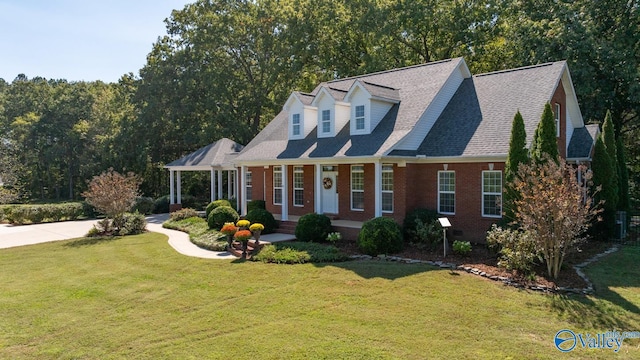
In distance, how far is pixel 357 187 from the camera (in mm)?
18234

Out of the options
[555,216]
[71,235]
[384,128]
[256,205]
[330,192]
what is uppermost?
[384,128]

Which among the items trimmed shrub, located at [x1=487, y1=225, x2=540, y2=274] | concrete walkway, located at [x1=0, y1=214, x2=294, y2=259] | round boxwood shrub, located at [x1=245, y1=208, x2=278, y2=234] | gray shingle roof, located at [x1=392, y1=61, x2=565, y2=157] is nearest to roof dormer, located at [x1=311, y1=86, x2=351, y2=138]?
gray shingle roof, located at [x1=392, y1=61, x2=565, y2=157]

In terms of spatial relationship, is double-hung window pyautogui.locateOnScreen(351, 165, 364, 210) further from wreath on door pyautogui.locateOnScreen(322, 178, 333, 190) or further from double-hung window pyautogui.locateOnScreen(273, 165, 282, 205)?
double-hung window pyautogui.locateOnScreen(273, 165, 282, 205)

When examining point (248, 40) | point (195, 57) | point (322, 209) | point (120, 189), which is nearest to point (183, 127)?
point (195, 57)

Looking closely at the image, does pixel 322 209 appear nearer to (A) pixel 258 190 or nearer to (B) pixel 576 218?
(A) pixel 258 190

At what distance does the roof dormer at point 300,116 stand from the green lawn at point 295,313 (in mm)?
9258

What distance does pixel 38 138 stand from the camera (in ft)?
148

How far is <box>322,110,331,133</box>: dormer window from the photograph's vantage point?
19406 millimetres

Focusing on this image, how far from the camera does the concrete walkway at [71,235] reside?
1567 cm

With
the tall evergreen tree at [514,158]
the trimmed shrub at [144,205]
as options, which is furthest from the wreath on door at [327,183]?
the trimmed shrub at [144,205]

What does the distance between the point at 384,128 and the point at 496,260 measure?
7.32 metres

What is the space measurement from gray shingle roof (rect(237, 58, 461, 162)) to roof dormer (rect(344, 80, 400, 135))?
0.25 meters

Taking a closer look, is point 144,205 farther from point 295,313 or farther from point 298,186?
point 295,313

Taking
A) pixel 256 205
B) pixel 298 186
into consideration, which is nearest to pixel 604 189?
pixel 298 186
